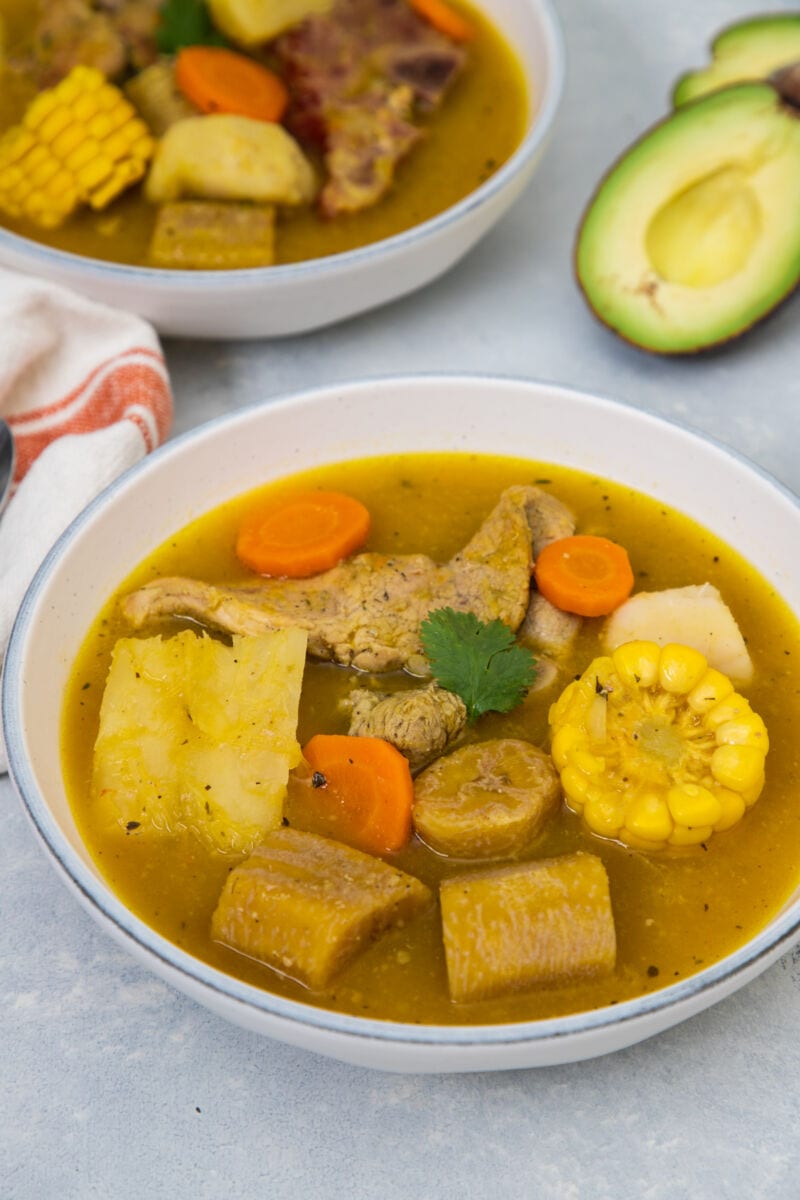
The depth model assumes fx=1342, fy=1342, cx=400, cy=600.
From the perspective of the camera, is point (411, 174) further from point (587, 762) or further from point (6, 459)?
point (587, 762)

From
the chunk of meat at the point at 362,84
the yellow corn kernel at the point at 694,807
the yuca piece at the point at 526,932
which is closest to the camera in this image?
the yuca piece at the point at 526,932

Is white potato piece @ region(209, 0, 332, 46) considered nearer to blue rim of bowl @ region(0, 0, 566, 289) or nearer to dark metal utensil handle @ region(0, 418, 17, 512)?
blue rim of bowl @ region(0, 0, 566, 289)

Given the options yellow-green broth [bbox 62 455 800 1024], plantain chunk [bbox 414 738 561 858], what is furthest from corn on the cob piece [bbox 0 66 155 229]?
plantain chunk [bbox 414 738 561 858]

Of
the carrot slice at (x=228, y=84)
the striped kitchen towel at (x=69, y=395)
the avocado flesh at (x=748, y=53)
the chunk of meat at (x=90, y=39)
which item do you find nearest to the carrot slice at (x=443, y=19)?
the carrot slice at (x=228, y=84)

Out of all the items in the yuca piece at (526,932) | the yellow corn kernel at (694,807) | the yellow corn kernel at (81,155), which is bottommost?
the yellow corn kernel at (81,155)

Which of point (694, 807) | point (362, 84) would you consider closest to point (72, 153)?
point (362, 84)

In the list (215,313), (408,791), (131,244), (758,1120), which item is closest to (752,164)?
(215,313)

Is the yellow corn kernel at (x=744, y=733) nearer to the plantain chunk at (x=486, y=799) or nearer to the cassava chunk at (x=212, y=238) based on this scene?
the plantain chunk at (x=486, y=799)
